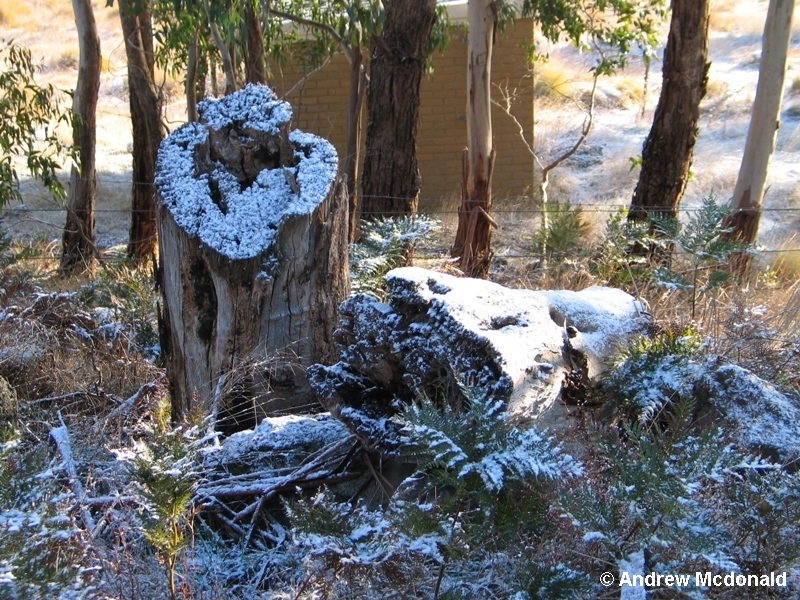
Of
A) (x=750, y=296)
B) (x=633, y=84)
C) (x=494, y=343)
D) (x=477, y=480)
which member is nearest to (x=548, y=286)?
(x=750, y=296)

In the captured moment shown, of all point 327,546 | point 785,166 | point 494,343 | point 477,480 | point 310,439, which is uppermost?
point 494,343

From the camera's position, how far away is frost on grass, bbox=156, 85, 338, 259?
3502mm

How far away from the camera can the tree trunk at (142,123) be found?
9.58 metres

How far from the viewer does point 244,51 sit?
916 centimetres

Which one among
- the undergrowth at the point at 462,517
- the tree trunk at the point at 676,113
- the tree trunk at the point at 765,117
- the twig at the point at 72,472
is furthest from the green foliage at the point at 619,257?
the twig at the point at 72,472

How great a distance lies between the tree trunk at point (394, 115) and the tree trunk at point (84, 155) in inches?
124

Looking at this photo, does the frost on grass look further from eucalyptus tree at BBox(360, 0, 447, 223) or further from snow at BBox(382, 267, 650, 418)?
eucalyptus tree at BBox(360, 0, 447, 223)

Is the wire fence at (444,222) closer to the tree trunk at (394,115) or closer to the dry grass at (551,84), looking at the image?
the tree trunk at (394,115)

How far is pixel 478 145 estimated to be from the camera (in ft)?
26.8

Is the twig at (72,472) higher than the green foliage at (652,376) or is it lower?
lower

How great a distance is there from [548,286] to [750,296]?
1393 mm

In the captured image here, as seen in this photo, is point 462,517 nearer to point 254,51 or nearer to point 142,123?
point 254,51

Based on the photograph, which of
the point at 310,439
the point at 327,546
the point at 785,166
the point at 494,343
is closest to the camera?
the point at 327,546

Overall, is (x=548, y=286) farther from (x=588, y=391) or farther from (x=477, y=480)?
(x=477, y=480)
